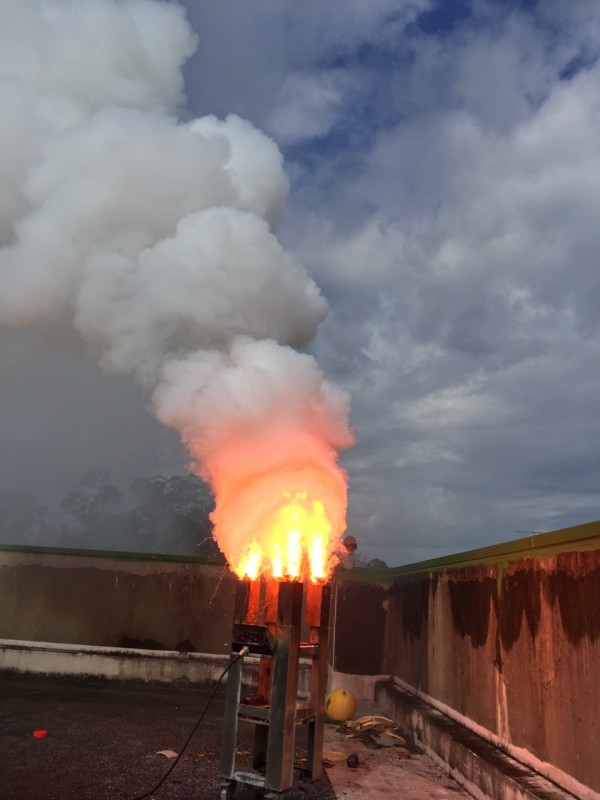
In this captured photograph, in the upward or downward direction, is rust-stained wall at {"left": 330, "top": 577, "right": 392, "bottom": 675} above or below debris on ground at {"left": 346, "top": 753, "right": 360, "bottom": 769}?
above

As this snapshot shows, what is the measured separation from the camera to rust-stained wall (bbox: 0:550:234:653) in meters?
12.1

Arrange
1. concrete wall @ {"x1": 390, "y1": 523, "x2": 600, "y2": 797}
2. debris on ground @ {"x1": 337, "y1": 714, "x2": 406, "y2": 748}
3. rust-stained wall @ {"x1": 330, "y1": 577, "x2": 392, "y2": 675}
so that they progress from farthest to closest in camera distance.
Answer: rust-stained wall @ {"x1": 330, "y1": 577, "x2": 392, "y2": 675} < debris on ground @ {"x1": 337, "y1": 714, "x2": 406, "y2": 748} < concrete wall @ {"x1": 390, "y1": 523, "x2": 600, "y2": 797}

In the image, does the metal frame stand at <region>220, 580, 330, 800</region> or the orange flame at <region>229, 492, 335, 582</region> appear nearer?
the metal frame stand at <region>220, 580, 330, 800</region>

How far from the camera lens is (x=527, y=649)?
240 inches

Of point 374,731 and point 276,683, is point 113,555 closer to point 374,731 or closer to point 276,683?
point 374,731

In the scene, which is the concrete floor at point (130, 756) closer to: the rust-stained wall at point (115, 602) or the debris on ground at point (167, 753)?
the debris on ground at point (167, 753)

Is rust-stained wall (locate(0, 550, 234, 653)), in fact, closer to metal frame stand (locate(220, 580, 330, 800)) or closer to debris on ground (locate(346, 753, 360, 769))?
debris on ground (locate(346, 753, 360, 769))

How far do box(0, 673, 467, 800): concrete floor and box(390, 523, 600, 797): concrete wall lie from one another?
1.05 metres

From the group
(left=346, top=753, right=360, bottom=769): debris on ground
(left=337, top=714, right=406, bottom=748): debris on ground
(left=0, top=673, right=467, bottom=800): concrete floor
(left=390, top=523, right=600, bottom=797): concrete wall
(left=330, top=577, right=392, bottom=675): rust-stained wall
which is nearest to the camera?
(left=390, top=523, right=600, bottom=797): concrete wall

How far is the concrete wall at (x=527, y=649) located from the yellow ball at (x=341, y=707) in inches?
45.6

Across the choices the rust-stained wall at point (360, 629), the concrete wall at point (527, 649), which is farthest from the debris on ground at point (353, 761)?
the rust-stained wall at point (360, 629)

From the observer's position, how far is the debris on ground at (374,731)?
839 centimetres

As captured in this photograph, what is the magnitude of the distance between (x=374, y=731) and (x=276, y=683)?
3.95 m

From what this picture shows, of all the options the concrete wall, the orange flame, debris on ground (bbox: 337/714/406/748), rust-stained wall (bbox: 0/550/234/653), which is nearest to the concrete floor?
debris on ground (bbox: 337/714/406/748)
